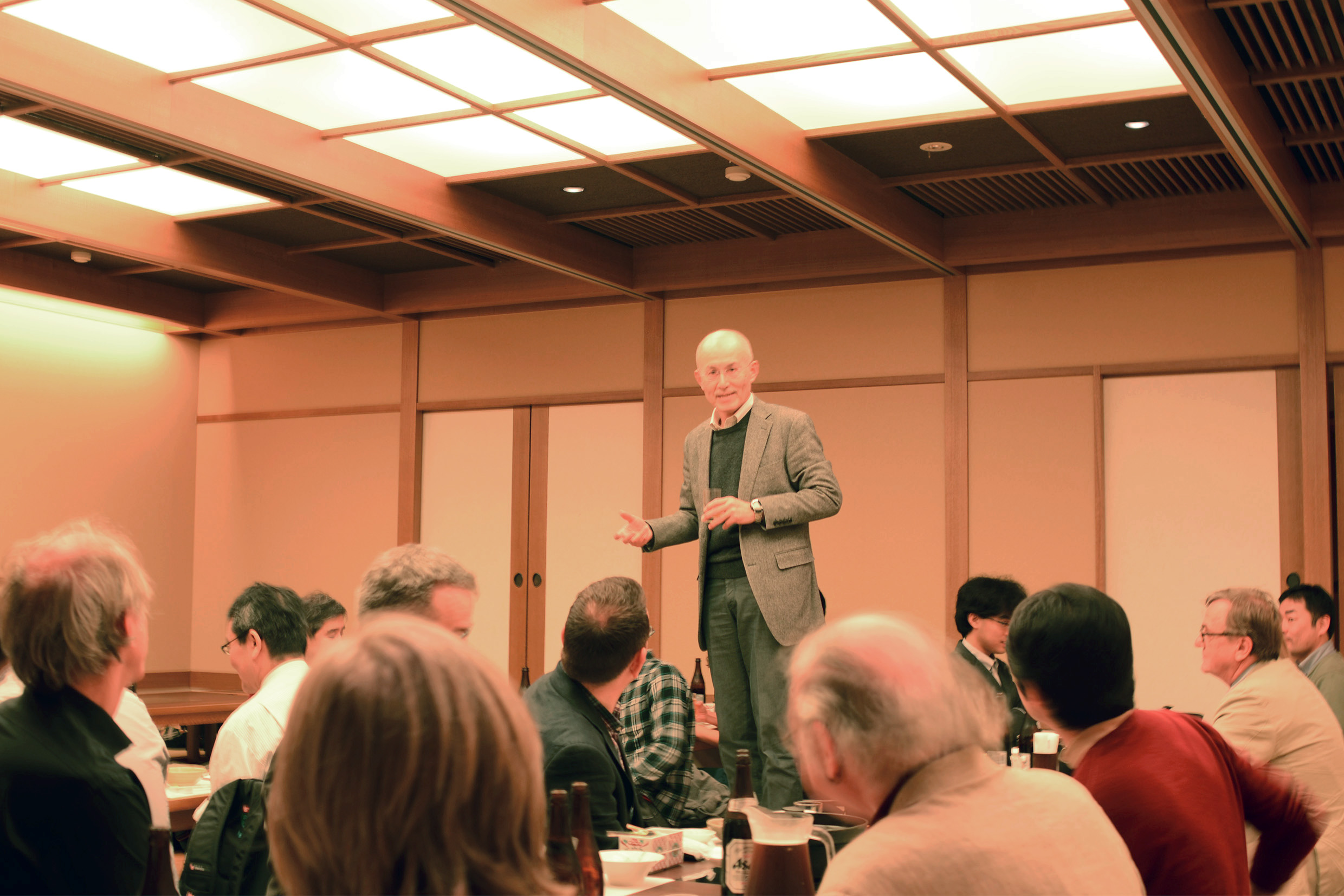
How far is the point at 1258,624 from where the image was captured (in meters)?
3.31

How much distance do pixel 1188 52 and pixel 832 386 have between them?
3.55 meters

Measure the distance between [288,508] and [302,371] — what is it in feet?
3.38

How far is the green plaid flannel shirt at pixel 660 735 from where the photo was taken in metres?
3.67

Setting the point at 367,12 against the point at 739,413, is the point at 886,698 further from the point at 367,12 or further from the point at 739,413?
the point at 367,12

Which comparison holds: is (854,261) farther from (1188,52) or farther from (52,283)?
(52,283)

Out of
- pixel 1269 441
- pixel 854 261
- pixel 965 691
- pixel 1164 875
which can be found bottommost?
pixel 1164 875

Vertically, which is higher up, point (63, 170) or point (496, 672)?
point (63, 170)

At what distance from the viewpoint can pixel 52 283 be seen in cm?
834

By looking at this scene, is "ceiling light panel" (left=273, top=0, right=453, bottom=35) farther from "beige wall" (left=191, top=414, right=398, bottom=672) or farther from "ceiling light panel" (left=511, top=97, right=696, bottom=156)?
"beige wall" (left=191, top=414, right=398, bottom=672)

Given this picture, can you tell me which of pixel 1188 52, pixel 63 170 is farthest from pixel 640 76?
pixel 63 170

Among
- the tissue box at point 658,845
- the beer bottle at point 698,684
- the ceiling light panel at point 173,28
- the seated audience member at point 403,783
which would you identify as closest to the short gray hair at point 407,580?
the tissue box at point 658,845

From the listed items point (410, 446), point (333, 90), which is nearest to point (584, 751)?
point (333, 90)

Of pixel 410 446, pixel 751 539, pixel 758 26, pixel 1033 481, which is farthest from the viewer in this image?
pixel 410 446

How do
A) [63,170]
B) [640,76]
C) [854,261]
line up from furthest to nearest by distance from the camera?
1. [854,261]
2. [63,170]
3. [640,76]
